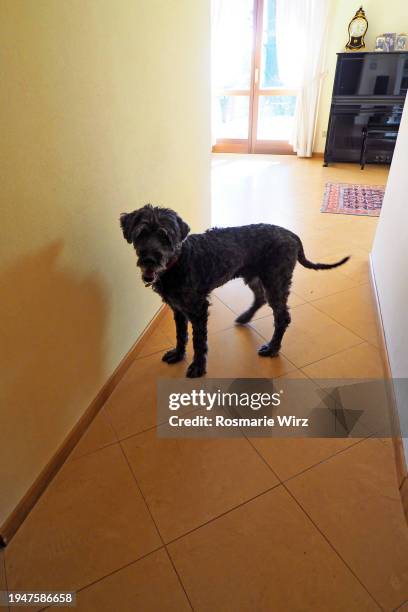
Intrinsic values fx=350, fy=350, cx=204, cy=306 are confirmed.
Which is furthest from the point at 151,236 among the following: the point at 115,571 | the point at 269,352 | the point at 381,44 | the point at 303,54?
the point at 303,54

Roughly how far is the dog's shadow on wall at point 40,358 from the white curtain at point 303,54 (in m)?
6.07

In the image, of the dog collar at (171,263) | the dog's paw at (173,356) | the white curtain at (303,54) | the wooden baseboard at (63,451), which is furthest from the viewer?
the white curtain at (303,54)

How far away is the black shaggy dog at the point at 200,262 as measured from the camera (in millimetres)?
1354

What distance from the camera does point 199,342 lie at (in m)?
1.73

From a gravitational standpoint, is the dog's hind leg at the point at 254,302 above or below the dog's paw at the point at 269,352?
above

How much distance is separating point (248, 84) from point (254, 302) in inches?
233

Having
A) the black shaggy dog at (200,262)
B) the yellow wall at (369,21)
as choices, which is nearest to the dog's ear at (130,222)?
the black shaggy dog at (200,262)

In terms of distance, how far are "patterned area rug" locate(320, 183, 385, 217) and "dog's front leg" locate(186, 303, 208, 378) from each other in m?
3.01

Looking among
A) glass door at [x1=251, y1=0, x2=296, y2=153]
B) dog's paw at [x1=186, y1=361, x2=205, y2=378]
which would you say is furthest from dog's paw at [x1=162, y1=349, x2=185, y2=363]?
glass door at [x1=251, y1=0, x2=296, y2=153]

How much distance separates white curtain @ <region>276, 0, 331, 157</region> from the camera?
5457 mm

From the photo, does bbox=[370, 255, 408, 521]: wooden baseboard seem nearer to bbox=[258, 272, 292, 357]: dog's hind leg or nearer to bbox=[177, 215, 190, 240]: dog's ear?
bbox=[258, 272, 292, 357]: dog's hind leg

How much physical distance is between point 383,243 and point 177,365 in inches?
64.8

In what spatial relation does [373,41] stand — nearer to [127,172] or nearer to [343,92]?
[343,92]

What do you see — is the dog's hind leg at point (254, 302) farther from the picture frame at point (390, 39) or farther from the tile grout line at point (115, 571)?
the picture frame at point (390, 39)
